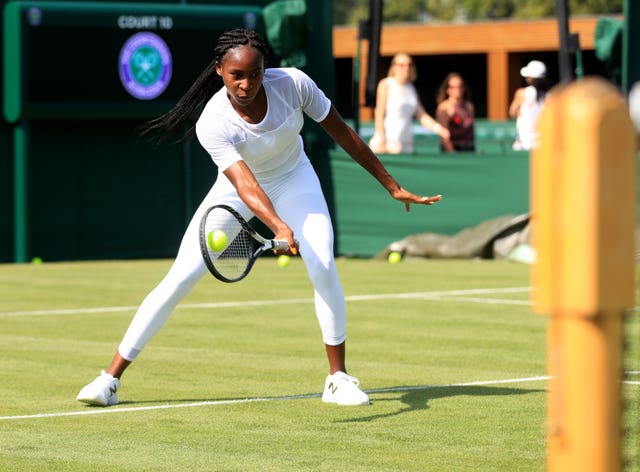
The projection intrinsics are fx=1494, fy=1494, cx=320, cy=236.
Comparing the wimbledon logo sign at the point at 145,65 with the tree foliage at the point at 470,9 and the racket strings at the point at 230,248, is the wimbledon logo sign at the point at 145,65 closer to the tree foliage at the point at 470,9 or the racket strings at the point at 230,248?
the racket strings at the point at 230,248

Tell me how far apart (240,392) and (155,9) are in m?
11.3

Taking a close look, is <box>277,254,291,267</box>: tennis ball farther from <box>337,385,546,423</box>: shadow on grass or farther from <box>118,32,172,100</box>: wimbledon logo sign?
<box>337,385,546,423</box>: shadow on grass

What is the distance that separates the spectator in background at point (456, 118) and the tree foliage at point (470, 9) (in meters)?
38.2

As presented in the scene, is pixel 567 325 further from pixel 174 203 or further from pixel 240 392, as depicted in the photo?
pixel 174 203

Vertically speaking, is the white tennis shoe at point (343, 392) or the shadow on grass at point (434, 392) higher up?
the white tennis shoe at point (343, 392)

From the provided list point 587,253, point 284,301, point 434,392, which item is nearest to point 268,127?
point 434,392

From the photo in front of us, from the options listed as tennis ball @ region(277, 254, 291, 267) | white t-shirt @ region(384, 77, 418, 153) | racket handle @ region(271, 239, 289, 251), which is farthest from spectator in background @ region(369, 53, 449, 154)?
racket handle @ region(271, 239, 289, 251)

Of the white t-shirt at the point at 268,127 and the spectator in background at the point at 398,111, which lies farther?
the spectator in background at the point at 398,111

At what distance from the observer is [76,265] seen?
17484 millimetres

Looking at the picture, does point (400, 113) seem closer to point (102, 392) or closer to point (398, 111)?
point (398, 111)

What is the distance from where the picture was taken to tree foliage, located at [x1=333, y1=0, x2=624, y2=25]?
195ft

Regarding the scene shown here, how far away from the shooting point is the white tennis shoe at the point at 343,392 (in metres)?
7.00

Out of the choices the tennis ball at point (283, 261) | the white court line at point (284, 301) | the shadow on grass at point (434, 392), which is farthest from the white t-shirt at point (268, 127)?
the tennis ball at point (283, 261)

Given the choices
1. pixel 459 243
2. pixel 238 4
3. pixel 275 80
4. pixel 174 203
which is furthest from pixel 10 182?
pixel 275 80
